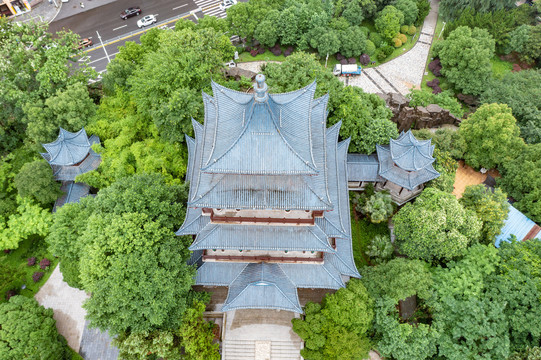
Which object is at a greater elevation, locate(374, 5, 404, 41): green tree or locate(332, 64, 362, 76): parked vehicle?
locate(374, 5, 404, 41): green tree

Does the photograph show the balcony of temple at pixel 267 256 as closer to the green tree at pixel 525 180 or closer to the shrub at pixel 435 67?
the green tree at pixel 525 180

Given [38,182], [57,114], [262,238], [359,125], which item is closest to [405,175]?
[359,125]

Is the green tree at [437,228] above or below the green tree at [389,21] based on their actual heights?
below

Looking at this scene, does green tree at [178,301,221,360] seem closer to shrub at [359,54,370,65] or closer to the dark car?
shrub at [359,54,370,65]

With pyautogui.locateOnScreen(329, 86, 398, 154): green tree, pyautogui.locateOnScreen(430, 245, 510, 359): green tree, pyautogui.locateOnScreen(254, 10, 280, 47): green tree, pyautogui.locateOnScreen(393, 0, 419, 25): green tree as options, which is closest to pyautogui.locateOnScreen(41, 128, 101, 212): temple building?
pyautogui.locateOnScreen(254, 10, 280, 47): green tree

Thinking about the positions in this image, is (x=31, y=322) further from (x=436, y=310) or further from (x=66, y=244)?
(x=436, y=310)

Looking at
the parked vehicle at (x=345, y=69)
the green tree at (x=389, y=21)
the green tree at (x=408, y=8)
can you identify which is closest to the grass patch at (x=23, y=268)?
the parked vehicle at (x=345, y=69)
